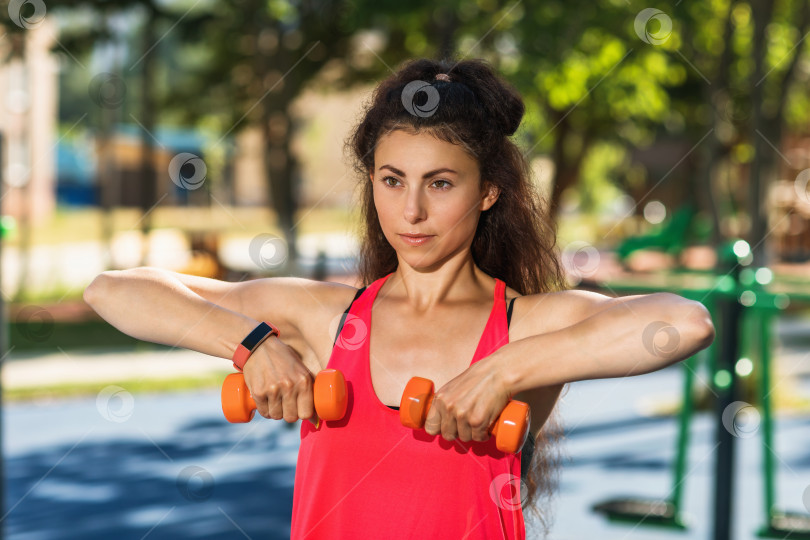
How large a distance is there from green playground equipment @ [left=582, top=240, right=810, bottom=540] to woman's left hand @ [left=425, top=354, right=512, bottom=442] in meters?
2.33

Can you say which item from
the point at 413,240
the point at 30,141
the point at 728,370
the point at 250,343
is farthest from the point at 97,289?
the point at 30,141

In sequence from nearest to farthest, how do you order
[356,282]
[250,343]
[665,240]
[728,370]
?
[250,343] → [356,282] → [728,370] → [665,240]

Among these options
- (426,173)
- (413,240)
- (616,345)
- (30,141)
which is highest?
(30,141)

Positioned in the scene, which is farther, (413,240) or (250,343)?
(413,240)

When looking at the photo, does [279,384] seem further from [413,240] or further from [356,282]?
[356,282]

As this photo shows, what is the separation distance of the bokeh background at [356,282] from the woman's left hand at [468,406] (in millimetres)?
326

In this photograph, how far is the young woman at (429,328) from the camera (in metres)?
1.75

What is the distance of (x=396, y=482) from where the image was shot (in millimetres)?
1943

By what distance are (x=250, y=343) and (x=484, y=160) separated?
2.17 feet

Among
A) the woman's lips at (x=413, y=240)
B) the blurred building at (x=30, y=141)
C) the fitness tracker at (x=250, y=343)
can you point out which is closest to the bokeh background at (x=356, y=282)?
the fitness tracker at (x=250, y=343)

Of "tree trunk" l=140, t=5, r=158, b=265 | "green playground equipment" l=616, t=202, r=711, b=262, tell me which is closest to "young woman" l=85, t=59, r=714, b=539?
"tree trunk" l=140, t=5, r=158, b=265

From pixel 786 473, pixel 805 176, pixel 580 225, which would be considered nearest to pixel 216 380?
pixel 786 473

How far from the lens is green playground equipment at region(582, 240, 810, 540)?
477 cm

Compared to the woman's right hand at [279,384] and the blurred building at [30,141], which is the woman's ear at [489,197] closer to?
the woman's right hand at [279,384]
